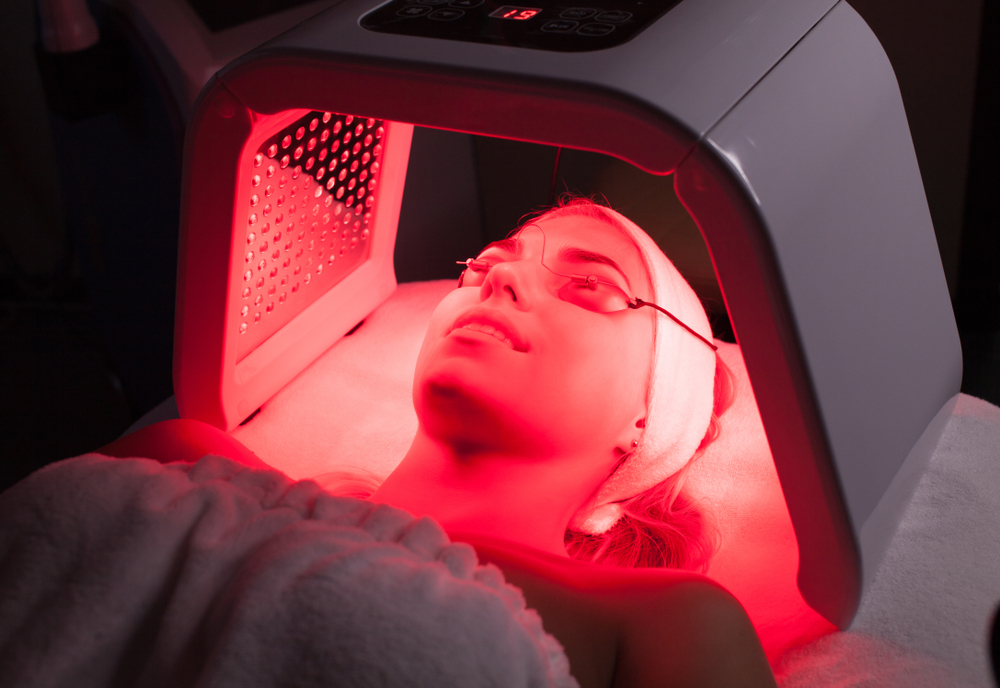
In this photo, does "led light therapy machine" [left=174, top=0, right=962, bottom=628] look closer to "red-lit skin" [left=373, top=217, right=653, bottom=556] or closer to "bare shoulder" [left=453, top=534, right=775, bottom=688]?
"bare shoulder" [left=453, top=534, right=775, bottom=688]

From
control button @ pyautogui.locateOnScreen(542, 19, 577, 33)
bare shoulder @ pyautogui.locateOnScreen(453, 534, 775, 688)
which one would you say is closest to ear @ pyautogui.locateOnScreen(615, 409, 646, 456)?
bare shoulder @ pyautogui.locateOnScreen(453, 534, 775, 688)

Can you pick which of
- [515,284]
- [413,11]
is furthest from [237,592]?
[413,11]

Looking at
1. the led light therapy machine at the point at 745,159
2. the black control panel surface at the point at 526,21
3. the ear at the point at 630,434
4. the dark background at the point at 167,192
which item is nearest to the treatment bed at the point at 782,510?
the led light therapy machine at the point at 745,159

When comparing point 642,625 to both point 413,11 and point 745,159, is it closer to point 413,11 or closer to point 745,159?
point 745,159

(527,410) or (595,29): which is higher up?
(595,29)

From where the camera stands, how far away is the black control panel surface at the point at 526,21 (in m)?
0.68

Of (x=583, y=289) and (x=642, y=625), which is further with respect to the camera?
(x=583, y=289)

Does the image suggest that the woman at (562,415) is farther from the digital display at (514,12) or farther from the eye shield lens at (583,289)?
the digital display at (514,12)

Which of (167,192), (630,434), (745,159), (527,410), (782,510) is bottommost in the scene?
(782,510)

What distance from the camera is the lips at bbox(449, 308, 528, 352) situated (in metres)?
0.87

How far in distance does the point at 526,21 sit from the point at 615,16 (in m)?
0.08

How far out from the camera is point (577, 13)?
74 centimetres

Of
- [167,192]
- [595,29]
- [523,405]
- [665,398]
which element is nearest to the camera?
[595,29]

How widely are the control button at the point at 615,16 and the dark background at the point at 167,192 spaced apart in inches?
27.1
